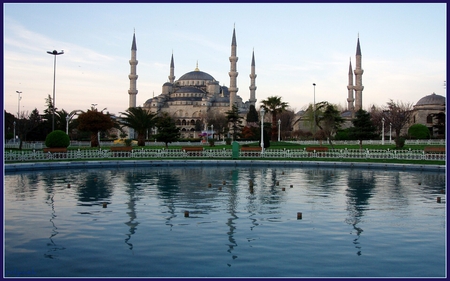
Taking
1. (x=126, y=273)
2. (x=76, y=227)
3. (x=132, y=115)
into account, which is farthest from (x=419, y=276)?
(x=132, y=115)

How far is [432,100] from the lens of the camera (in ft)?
221

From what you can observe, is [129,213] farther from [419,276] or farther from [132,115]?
[132,115]

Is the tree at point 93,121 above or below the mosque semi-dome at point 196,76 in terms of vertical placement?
below

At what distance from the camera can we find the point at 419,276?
21.1ft

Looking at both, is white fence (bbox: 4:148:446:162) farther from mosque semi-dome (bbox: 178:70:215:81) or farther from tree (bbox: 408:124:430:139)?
mosque semi-dome (bbox: 178:70:215:81)

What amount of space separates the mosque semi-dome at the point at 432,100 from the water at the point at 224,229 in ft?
183

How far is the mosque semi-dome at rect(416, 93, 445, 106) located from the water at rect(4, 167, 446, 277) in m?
55.7

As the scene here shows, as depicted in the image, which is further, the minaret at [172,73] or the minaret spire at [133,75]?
the minaret at [172,73]

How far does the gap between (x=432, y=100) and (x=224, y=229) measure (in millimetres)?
64933

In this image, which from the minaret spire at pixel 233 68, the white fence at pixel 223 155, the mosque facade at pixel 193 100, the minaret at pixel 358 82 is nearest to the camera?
the white fence at pixel 223 155

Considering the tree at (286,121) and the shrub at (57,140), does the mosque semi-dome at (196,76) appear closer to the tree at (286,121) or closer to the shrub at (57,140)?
the tree at (286,121)

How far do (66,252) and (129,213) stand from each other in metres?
3.29

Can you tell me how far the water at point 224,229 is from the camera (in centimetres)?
679

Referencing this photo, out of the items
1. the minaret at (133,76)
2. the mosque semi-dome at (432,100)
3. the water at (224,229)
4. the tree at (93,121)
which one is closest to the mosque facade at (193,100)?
the minaret at (133,76)
